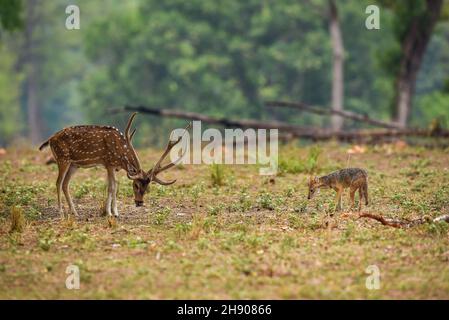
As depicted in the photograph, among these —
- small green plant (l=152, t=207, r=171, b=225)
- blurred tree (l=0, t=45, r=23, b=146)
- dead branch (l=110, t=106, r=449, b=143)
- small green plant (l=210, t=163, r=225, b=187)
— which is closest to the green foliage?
small green plant (l=152, t=207, r=171, b=225)

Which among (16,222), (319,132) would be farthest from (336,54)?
(16,222)

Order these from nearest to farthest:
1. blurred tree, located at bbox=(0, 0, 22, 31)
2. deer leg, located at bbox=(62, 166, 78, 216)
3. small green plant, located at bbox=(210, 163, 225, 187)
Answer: deer leg, located at bbox=(62, 166, 78, 216), small green plant, located at bbox=(210, 163, 225, 187), blurred tree, located at bbox=(0, 0, 22, 31)

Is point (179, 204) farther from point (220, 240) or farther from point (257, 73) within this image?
point (257, 73)

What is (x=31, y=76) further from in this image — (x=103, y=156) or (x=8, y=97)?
(x=103, y=156)

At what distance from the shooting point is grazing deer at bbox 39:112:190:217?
13.4m

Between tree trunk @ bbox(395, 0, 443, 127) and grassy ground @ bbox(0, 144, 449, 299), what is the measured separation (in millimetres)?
13591

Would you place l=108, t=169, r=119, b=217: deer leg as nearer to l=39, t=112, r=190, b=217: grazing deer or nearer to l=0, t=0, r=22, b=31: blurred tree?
l=39, t=112, r=190, b=217: grazing deer

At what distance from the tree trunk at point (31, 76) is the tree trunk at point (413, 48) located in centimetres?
3395

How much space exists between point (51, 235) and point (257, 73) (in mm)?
39441

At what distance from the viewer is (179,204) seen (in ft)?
47.8

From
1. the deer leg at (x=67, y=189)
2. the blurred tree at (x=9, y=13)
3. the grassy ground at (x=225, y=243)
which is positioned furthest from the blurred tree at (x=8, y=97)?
the deer leg at (x=67, y=189)

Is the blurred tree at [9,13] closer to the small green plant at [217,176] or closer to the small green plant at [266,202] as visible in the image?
the small green plant at [217,176]

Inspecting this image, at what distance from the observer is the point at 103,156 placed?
13531mm
